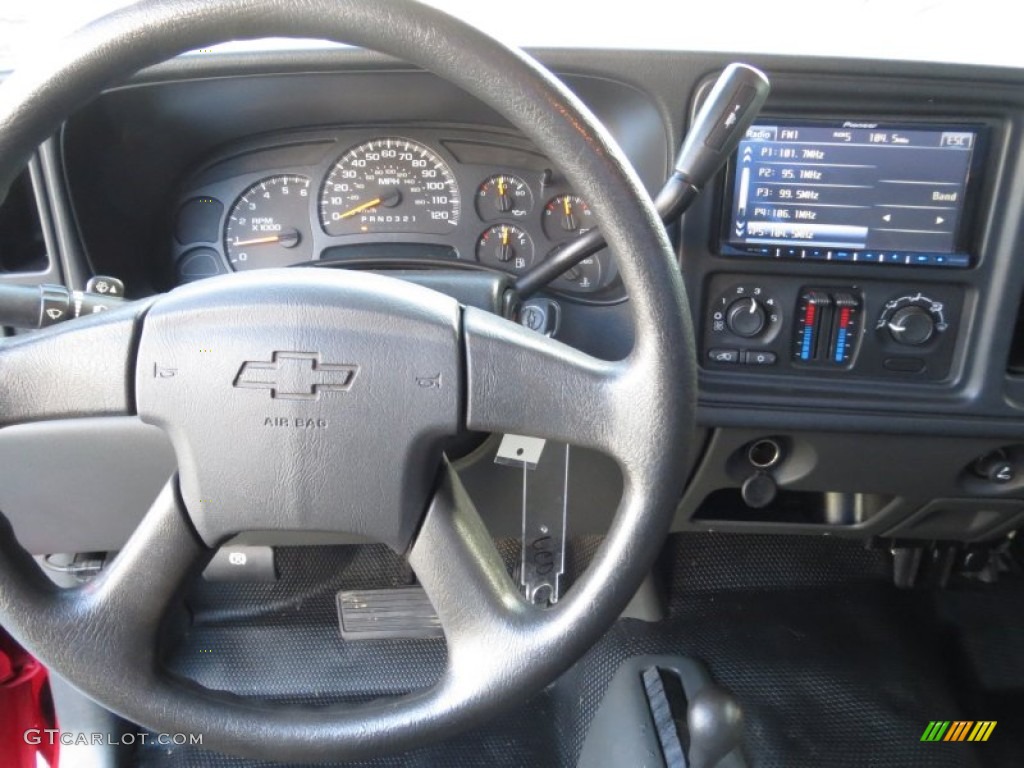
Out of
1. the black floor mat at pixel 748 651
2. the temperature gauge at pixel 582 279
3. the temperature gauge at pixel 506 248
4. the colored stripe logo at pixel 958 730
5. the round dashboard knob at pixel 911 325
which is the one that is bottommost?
the colored stripe logo at pixel 958 730

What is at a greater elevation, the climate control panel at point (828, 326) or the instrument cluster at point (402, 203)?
the instrument cluster at point (402, 203)

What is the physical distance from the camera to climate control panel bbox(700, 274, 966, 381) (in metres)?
1.19

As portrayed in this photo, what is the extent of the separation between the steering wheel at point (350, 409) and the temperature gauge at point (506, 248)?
53 centimetres

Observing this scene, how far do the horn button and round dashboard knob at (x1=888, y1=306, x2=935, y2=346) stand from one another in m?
0.71

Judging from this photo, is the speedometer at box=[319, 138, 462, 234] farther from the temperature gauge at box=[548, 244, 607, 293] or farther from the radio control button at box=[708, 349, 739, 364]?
the radio control button at box=[708, 349, 739, 364]

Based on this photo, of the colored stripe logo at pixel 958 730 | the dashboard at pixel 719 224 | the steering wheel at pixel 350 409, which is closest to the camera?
the steering wheel at pixel 350 409

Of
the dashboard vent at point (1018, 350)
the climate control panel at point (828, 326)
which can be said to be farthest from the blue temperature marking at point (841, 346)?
the dashboard vent at point (1018, 350)

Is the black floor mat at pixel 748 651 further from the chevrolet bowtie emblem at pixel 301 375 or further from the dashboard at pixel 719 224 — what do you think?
the chevrolet bowtie emblem at pixel 301 375

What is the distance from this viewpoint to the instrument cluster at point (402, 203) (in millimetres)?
1264

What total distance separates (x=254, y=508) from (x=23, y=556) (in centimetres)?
24

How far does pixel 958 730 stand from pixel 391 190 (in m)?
1.29

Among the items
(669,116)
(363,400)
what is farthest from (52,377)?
(669,116)

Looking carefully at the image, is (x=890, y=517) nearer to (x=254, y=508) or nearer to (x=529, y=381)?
(x=529, y=381)

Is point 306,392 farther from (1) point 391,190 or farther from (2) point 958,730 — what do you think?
(2) point 958,730
